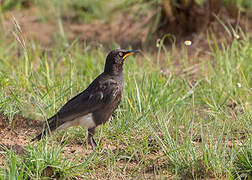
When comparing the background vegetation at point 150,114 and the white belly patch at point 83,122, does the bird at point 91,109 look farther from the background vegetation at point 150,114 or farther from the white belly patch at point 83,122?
the background vegetation at point 150,114

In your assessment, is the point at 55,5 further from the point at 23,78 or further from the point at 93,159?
the point at 93,159

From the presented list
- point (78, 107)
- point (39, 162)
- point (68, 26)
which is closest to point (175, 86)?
point (78, 107)

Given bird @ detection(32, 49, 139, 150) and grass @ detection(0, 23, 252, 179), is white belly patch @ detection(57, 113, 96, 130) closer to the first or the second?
bird @ detection(32, 49, 139, 150)

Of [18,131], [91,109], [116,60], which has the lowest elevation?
[18,131]

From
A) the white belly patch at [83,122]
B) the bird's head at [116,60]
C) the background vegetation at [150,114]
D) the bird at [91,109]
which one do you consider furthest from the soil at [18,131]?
the bird's head at [116,60]

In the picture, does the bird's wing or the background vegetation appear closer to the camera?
the background vegetation

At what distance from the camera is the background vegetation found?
347cm

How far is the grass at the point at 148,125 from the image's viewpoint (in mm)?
3445

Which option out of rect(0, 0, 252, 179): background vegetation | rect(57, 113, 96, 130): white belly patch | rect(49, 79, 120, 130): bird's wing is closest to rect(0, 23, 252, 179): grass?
rect(0, 0, 252, 179): background vegetation

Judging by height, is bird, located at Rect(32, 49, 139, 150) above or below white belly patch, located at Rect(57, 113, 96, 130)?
above

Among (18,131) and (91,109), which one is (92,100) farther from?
(18,131)

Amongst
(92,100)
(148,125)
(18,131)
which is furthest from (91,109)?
(18,131)

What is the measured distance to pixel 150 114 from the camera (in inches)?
172

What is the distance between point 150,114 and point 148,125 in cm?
31
